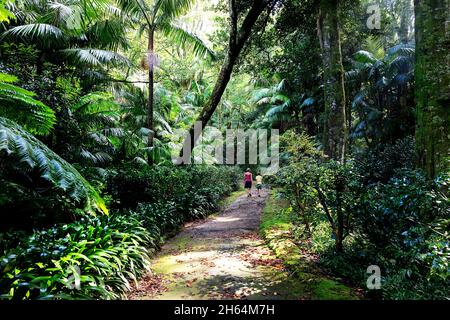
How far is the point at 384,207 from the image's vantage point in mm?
3438

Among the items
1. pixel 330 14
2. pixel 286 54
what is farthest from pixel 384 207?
pixel 286 54

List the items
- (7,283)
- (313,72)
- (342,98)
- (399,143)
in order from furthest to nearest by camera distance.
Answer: (313,72) < (399,143) < (342,98) < (7,283)

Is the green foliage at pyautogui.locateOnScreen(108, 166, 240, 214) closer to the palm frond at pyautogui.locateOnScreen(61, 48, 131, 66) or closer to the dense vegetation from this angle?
the dense vegetation

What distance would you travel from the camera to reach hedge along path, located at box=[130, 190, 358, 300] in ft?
13.7

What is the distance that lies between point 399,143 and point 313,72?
14.5 ft

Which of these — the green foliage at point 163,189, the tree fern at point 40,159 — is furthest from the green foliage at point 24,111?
the green foliage at point 163,189

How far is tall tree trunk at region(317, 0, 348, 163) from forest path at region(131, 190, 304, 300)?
2.81m

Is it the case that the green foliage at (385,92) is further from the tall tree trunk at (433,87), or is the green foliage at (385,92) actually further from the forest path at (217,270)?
the forest path at (217,270)

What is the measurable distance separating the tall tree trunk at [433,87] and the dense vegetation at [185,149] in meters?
0.02

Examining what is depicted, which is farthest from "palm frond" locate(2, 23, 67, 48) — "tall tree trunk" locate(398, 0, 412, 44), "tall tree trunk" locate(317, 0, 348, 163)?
"tall tree trunk" locate(398, 0, 412, 44)

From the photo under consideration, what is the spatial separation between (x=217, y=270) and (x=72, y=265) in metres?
2.41

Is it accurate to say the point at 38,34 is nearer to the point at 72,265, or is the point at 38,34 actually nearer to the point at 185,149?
the point at 185,149

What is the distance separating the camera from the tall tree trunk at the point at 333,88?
6699 millimetres
